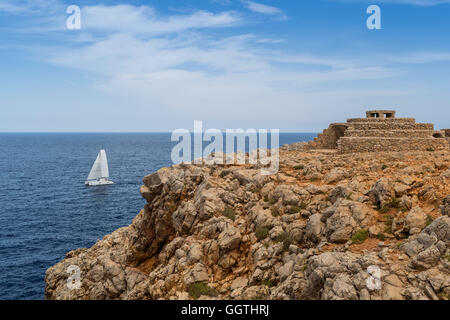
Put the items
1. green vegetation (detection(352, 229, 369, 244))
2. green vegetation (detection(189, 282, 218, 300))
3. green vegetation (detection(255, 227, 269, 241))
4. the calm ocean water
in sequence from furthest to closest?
the calm ocean water
green vegetation (detection(255, 227, 269, 241))
green vegetation (detection(189, 282, 218, 300))
green vegetation (detection(352, 229, 369, 244))

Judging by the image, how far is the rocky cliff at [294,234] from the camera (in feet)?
44.7

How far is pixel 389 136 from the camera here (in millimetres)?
30797

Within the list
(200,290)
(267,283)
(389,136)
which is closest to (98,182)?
(389,136)

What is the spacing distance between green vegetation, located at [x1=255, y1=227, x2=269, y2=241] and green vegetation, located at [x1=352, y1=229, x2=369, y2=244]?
5.09 meters

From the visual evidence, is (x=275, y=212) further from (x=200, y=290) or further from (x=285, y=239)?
(x=200, y=290)

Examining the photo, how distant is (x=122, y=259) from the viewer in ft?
98.8

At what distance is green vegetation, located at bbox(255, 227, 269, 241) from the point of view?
65.0ft

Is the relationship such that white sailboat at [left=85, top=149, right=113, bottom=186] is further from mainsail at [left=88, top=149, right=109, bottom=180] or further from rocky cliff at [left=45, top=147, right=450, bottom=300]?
rocky cliff at [left=45, top=147, right=450, bottom=300]

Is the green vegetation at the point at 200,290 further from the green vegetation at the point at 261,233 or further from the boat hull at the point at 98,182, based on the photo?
the boat hull at the point at 98,182

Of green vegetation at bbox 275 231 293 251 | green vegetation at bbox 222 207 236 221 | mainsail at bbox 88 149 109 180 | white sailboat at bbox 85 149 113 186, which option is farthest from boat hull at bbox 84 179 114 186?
green vegetation at bbox 275 231 293 251

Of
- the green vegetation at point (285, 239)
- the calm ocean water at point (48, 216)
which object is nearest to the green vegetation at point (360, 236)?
the green vegetation at point (285, 239)

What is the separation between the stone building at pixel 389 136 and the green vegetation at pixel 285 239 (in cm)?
1460

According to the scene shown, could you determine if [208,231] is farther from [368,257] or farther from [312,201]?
[368,257]
